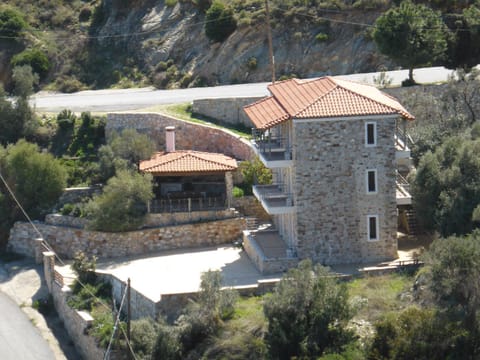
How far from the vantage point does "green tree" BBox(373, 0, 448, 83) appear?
47250 millimetres

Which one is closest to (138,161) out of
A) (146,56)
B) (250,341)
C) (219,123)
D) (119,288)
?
(219,123)

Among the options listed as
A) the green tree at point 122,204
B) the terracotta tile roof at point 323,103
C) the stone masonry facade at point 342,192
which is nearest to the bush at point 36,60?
the green tree at point 122,204

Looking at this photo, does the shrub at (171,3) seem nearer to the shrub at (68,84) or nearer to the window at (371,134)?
the shrub at (68,84)

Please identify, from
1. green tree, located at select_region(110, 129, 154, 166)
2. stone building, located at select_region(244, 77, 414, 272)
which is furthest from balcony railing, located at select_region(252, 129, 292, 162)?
green tree, located at select_region(110, 129, 154, 166)

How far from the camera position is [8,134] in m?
51.1

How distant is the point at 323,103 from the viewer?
3812 centimetres

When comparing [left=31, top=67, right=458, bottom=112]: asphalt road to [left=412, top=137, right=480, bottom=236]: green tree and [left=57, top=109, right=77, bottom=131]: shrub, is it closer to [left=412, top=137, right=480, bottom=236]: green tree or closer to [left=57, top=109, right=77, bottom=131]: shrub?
[left=57, top=109, right=77, bottom=131]: shrub

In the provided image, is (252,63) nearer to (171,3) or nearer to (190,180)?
(171,3)

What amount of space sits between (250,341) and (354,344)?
3487mm

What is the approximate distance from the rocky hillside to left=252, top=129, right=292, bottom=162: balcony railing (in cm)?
1588

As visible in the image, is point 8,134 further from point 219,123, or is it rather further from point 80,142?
point 219,123

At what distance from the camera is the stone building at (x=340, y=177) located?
124ft

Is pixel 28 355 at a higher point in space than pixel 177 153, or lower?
lower

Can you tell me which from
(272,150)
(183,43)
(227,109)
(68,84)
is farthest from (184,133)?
(68,84)
